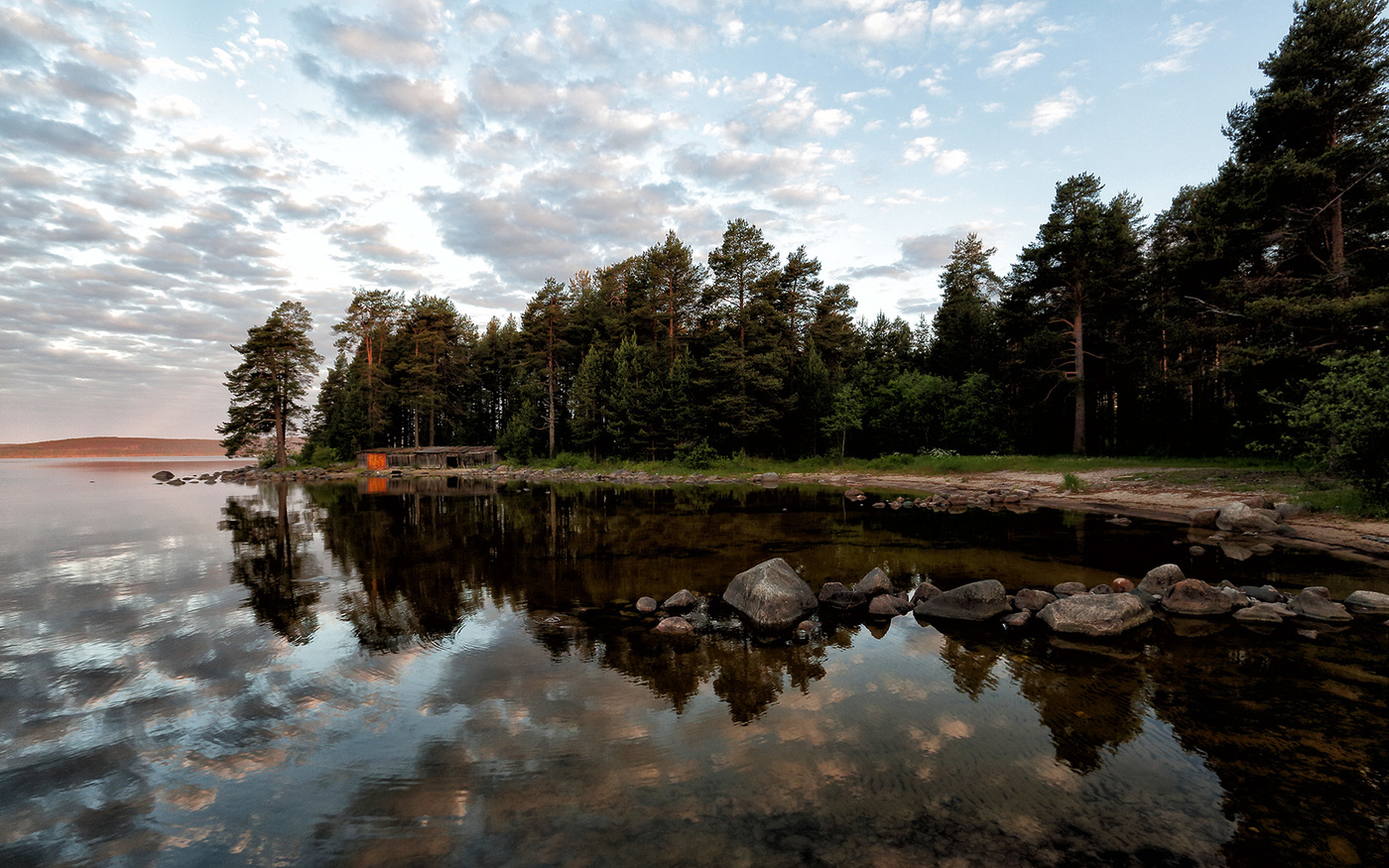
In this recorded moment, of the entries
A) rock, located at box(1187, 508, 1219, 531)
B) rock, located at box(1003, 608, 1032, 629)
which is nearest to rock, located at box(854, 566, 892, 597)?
rock, located at box(1003, 608, 1032, 629)

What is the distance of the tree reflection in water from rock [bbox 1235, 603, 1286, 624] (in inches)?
605

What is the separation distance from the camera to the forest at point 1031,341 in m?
21.3

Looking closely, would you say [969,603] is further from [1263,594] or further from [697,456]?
[697,456]

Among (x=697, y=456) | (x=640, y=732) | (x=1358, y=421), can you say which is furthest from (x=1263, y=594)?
(x=697, y=456)

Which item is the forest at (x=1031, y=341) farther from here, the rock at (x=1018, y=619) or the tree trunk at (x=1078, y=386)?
the rock at (x=1018, y=619)

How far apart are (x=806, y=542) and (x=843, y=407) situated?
30.2 m

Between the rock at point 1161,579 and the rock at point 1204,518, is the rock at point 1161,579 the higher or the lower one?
the higher one

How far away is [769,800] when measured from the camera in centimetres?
480

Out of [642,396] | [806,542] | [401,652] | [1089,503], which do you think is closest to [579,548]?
[806,542]

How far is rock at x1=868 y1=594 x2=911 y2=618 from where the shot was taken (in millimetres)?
10242

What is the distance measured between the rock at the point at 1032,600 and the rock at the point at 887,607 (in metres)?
1.87

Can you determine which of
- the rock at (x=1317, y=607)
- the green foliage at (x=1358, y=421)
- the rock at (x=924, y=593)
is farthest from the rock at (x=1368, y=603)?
the green foliage at (x=1358, y=421)

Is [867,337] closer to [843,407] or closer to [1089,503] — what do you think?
[843,407]

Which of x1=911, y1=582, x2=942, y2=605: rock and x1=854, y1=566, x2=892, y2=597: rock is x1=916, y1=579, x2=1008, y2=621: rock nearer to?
x1=911, y1=582, x2=942, y2=605: rock
